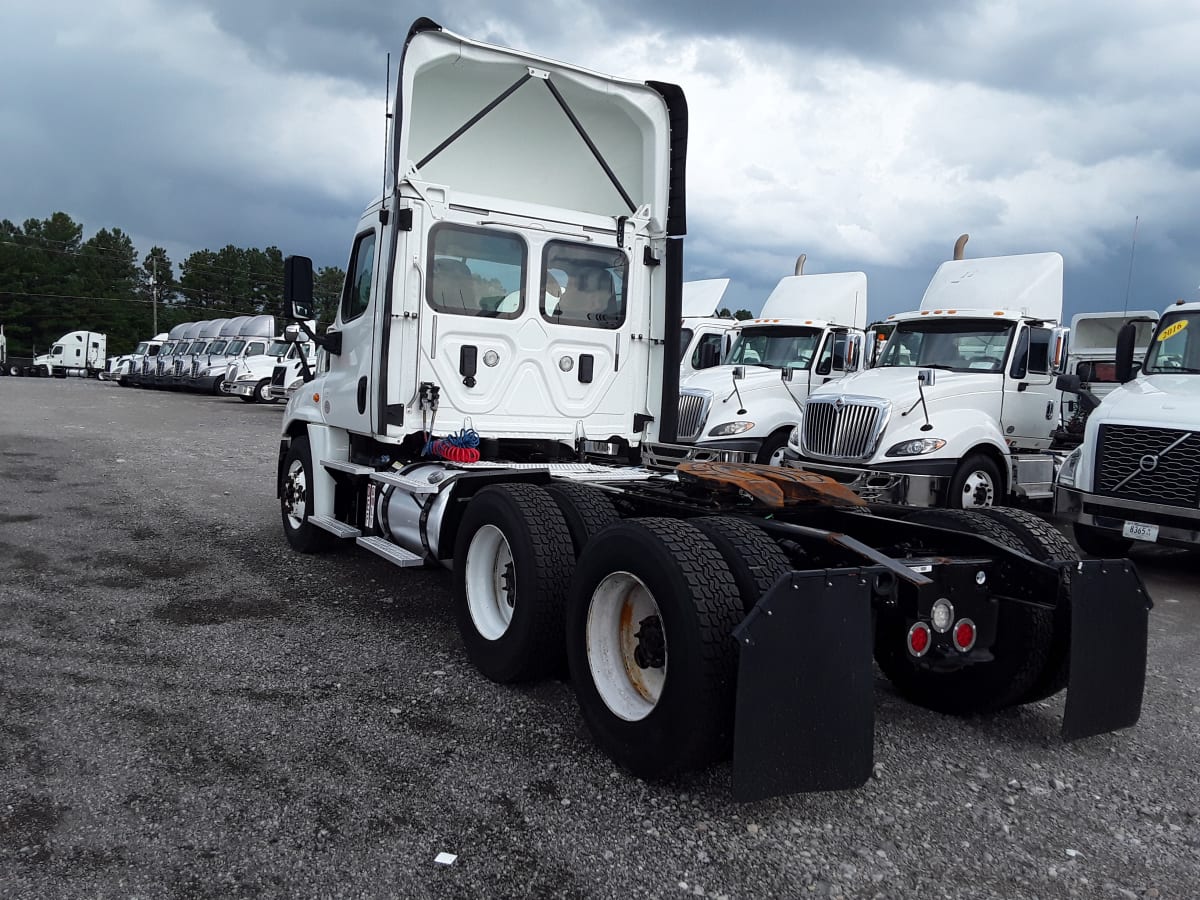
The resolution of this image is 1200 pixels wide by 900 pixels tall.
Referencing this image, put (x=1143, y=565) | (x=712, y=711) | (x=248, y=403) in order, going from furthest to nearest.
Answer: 1. (x=248, y=403)
2. (x=1143, y=565)
3. (x=712, y=711)

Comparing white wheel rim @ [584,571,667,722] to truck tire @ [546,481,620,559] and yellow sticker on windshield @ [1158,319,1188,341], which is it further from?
yellow sticker on windshield @ [1158,319,1188,341]

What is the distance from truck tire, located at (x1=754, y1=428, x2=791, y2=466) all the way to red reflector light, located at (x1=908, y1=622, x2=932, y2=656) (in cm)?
887

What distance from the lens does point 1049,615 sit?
4.05 meters

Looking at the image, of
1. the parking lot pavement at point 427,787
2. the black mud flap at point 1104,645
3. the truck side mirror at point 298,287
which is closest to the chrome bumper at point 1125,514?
the parking lot pavement at point 427,787

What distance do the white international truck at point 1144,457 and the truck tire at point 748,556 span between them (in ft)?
19.5

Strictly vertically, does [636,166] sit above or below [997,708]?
above

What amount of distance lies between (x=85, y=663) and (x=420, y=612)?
1.93 m

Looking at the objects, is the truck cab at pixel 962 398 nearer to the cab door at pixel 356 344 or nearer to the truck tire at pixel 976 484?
the truck tire at pixel 976 484

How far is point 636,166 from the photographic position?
7.03 m

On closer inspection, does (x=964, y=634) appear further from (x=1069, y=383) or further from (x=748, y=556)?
(x=1069, y=383)

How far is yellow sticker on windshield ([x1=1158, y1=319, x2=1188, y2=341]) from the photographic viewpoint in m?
9.32

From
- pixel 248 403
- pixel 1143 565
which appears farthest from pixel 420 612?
pixel 248 403

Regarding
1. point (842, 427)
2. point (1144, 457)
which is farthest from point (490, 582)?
point (842, 427)

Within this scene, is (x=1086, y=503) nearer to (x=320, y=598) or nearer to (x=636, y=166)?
(x=636, y=166)
